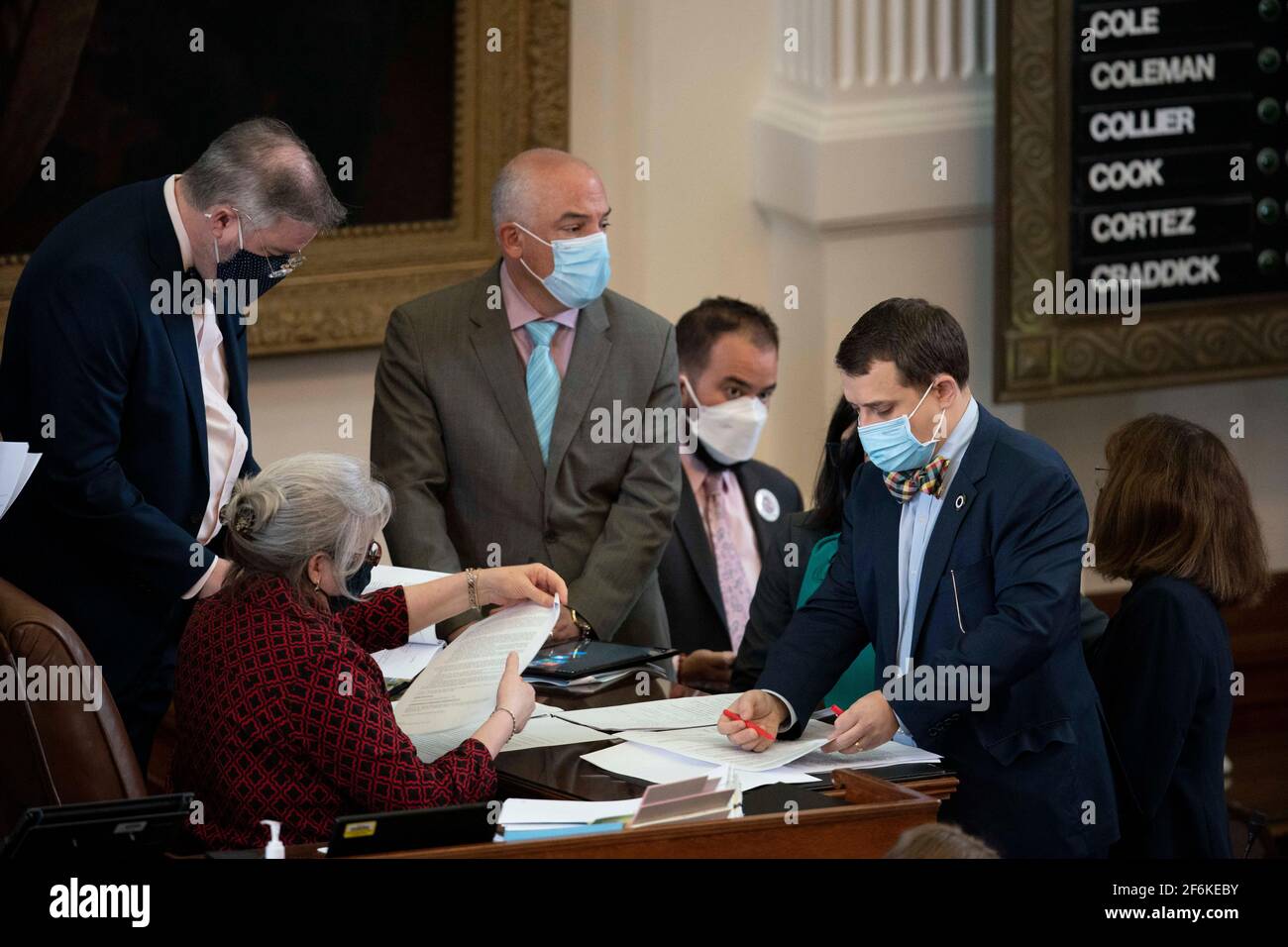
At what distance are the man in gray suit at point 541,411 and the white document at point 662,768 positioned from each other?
37.6 inches

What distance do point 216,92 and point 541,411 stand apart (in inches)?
66.4

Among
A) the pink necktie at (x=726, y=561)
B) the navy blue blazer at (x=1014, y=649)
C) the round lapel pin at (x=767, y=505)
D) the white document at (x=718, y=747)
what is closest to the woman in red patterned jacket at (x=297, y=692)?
the white document at (x=718, y=747)

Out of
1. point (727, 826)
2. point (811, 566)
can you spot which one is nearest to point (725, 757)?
point (727, 826)

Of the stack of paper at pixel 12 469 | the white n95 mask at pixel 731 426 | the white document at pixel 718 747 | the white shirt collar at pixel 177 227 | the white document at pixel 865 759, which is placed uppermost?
the white shirt collar at pixel 177 227

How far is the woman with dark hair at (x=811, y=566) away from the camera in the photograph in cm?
415

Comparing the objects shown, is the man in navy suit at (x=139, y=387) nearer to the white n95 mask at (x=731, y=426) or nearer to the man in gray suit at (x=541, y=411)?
the man in gray suit at (x=541, y=411)

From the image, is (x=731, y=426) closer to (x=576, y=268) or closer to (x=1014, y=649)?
(x=576, y=268)

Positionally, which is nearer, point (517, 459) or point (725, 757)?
point (725, 757)

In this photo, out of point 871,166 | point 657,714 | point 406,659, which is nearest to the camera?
point 657,714

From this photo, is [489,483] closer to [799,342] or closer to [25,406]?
[25,406]

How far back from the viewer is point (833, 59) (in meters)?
6.14

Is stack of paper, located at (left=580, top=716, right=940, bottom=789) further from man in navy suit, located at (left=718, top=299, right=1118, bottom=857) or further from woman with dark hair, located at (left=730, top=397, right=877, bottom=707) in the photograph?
woman with dark hair, located at (left=730, top=397, right=877, bottom=707)

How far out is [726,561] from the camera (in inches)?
201
